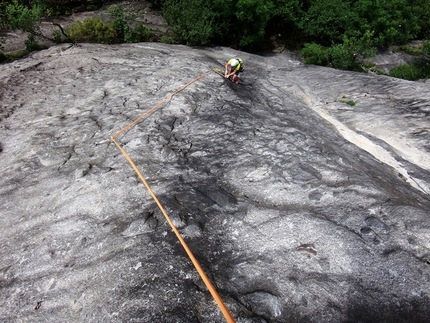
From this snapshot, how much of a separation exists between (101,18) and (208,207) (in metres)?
10.3

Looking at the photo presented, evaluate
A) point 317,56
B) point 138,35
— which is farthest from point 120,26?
point 317,56

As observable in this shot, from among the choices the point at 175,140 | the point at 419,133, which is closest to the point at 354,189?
the point at 175,140

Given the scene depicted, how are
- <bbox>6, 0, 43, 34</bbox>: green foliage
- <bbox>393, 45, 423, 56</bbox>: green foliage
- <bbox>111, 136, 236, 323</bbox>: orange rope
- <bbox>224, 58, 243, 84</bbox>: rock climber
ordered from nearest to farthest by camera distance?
<bbox>111, 136, 236, 323</bbox>: orange rope < <bbox>224, 58, 243, 84</bbox>: rock climber < <bbox>6, 0, 43, 34</bbox>: green foliage < <bbox>393, 45, 423, 56</bbox>: green foliage

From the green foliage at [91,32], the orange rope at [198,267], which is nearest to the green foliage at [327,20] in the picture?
the green foliage at [91,32]

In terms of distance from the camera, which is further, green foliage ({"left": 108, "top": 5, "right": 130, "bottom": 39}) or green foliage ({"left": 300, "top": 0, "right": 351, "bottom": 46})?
green foliage ({"left": 300, "top": 0, "right": 351, "bottom": 46})

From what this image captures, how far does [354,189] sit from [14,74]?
23.6ft

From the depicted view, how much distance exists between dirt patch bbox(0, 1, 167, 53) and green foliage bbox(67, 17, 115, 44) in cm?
76

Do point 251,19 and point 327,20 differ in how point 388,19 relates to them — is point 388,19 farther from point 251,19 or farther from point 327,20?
point 251,19

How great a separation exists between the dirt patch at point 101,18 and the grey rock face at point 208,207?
339 centimetres

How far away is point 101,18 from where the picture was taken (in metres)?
10.3

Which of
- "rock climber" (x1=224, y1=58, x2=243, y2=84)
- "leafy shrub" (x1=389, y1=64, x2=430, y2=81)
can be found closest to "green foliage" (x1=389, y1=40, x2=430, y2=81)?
"leafy shrub" (x1=389, y1=64, x2=430, y2=81)

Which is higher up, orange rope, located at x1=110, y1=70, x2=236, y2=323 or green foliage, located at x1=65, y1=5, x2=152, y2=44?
green foliage, located at x1=65, y1=5, x2=152, y2=44

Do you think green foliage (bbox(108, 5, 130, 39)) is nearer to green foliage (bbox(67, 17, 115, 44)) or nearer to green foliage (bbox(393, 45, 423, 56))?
green foliage (bbox(67, 17, 115, 44))

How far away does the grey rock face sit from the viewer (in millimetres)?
2125
